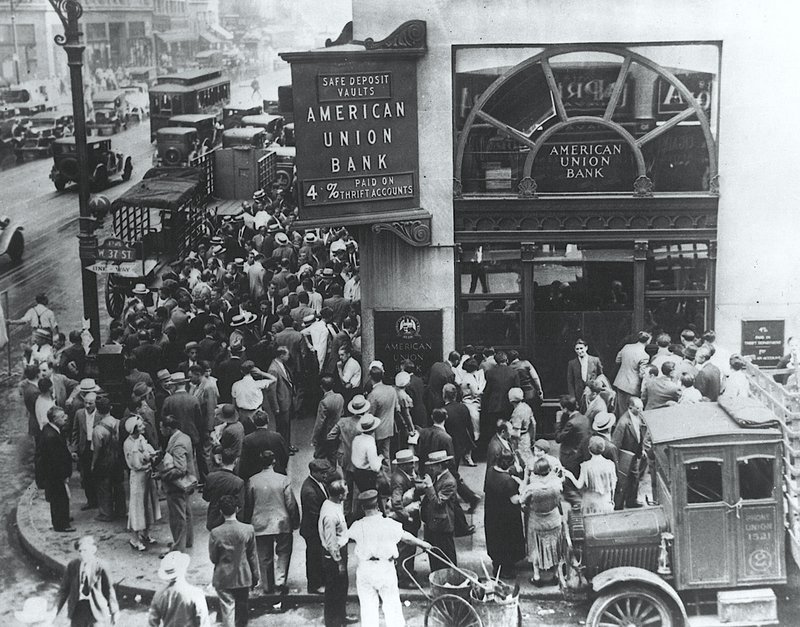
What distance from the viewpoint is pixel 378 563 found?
32.3 feet

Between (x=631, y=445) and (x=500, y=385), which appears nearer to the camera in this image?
A: (x=631, y=445)

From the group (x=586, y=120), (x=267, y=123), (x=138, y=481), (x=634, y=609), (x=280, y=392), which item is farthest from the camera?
(x=267, y=123)

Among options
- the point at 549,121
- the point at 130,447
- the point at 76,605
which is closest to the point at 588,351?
→ the point at 549,121

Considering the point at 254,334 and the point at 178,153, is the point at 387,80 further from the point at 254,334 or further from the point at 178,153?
the point at 178,153

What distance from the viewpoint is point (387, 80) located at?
45.5 ft

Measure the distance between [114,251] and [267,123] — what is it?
812 inches

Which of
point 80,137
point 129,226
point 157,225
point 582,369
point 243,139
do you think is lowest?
point 582,369

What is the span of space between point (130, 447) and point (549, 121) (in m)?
7.31

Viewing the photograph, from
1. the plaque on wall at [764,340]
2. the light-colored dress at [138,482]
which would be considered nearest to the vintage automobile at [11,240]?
the light-colored dress at [138,482]

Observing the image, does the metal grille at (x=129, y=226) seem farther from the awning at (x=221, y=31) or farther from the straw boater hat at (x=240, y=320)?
the straw boater hat at (x=240, y=320)

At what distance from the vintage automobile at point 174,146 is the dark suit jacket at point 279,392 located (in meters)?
20.0

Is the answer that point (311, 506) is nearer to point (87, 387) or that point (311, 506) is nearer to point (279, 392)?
point (279, 392)

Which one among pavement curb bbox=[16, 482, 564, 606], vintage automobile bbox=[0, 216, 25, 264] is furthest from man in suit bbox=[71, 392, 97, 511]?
vintage automobile bbox=[0, 216, 25, 264]

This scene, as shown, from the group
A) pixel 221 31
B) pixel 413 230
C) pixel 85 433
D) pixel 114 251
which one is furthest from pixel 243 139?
pixel 85 433
